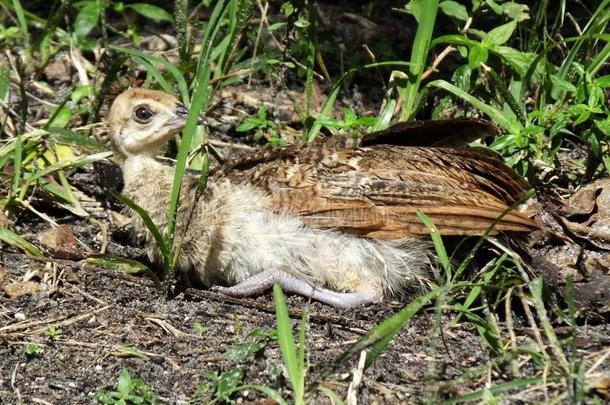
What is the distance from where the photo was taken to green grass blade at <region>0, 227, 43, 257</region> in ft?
16.9

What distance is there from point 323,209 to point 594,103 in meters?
1.47

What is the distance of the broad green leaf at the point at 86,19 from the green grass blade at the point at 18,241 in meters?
1.95

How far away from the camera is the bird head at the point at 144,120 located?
211 inches

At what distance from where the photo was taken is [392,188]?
4.77 m

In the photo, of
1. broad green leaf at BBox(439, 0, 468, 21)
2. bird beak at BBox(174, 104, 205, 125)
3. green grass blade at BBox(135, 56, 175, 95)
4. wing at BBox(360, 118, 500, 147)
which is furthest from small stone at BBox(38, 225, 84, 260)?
broad green leaf at BBox(439, 0, 468, 21)

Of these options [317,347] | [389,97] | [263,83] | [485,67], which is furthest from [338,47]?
[317,347]

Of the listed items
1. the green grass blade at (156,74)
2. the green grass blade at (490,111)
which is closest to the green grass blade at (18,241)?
the green grass blade at (156,74)

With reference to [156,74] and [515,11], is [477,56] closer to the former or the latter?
[515,11]

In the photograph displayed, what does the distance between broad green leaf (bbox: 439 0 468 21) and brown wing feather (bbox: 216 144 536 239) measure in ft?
3.14

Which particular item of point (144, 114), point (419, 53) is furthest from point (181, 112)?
point (419, 53)

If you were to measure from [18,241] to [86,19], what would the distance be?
2072mm

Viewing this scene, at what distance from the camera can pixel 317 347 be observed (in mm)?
4285

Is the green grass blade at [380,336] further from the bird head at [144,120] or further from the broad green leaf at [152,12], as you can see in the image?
the broad green leaf at [152,12]

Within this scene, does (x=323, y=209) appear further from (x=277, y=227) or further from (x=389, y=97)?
(x=389, y=97)
